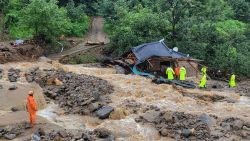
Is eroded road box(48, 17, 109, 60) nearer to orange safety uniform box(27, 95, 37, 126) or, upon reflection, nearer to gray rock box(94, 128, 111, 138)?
orange safety uniform box(27, 95, 37, 126)

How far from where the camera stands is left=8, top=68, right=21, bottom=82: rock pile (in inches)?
893

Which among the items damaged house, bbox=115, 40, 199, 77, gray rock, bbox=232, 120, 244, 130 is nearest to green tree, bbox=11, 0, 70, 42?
damaged house, bbox=115, 40, 199, 77

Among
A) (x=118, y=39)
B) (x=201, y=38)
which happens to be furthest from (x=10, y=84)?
(x=201, y=38)

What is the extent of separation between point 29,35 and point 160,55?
41.1 feet

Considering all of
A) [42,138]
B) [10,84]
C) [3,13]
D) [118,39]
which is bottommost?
[42,138]

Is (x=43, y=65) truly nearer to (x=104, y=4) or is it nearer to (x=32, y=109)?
(x=32, y=109)

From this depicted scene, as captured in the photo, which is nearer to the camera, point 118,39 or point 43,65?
point 43,65

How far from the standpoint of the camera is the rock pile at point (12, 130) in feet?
50.9

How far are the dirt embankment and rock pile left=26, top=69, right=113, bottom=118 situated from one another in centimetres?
314

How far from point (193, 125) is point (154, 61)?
32.1ft

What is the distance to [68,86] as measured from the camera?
869 inches

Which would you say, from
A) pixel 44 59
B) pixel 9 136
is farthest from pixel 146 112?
pixel 44 59

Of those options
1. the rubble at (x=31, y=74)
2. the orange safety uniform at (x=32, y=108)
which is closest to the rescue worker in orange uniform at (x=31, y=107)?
the orange safety uniform at (x=32, y=108)

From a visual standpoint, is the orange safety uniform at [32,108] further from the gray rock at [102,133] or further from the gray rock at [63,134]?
the gray rock at [102,133]
